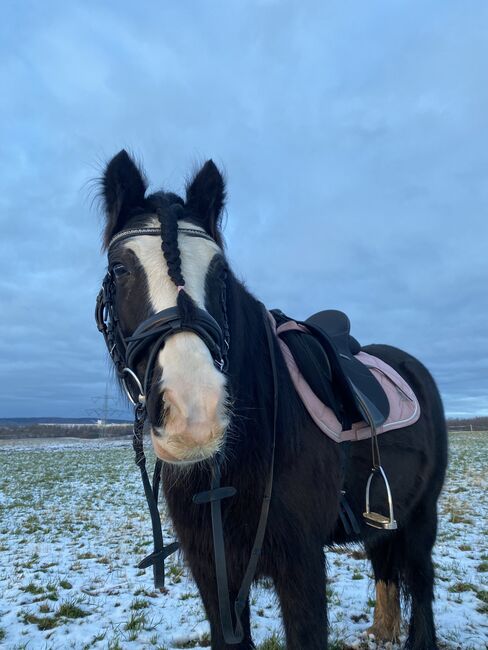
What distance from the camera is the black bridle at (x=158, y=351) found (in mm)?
1770

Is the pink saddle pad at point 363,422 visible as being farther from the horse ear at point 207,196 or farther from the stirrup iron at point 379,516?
the horse ear at point 207,196

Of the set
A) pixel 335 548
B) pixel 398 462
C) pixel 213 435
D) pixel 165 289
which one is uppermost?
pixel 165 289

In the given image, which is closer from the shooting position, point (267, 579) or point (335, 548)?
point (267, 579)

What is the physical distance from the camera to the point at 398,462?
331 cm

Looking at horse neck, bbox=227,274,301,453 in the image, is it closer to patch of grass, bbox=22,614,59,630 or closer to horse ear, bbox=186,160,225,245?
horse ear, bbox=186,160,225,245

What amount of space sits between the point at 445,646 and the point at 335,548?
1.62 m

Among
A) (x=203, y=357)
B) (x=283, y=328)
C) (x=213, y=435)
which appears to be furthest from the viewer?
(x=283, y=328)

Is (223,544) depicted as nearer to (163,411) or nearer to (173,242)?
(163,411)

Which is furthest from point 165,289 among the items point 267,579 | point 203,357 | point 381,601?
point 381,601

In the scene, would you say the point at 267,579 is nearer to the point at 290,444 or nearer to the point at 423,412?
the point at 290,444

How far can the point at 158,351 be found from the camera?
1736 mm

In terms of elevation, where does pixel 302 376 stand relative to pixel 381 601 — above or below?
above

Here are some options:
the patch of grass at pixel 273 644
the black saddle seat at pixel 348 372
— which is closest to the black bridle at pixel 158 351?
the black saddle seat at pixel 348 372

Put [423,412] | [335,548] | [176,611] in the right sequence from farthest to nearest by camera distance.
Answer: [176,611] → [423,412] → [335,548]
